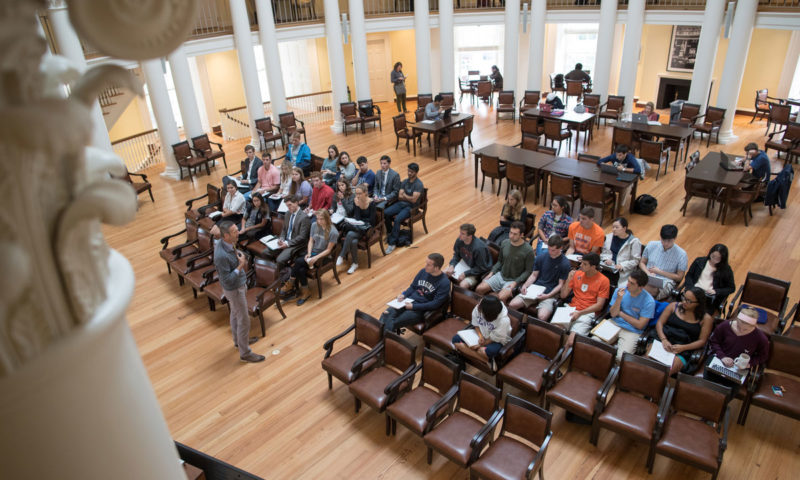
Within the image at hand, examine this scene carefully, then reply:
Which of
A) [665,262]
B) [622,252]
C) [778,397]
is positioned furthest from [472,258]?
[778,397]

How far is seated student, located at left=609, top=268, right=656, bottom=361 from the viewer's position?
223 inches

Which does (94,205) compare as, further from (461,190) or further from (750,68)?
(750,68)

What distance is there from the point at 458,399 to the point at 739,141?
11.8 meters

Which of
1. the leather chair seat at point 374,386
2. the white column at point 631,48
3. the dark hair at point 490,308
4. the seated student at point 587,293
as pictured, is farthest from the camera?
the white column at point 631,48

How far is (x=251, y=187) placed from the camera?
10391 millimetres

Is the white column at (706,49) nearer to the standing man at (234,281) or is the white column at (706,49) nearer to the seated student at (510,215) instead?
the seated student at (510,215)

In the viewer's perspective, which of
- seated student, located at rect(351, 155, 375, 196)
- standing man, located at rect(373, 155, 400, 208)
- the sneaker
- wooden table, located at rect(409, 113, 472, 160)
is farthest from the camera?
wooden table, located at rect(409, 113, 472, 160)

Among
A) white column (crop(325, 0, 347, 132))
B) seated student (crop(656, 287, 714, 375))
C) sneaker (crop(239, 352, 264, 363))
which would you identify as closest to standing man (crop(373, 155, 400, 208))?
sneaker (crop(239, 352, 264, 363))

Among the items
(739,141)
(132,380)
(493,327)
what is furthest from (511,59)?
(132,380)

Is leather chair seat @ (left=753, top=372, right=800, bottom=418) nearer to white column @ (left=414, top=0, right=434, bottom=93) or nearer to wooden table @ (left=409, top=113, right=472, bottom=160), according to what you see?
wooden table @ (left=409, top=113, right=472, bottom=160)

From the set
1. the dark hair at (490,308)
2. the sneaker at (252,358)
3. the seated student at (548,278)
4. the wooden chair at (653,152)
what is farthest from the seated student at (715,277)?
the sneaker at (252,358)

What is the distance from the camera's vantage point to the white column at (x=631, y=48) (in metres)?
13.8

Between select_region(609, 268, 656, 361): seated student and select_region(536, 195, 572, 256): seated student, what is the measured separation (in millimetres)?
1801

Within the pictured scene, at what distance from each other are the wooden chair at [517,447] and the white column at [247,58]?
469 inches
